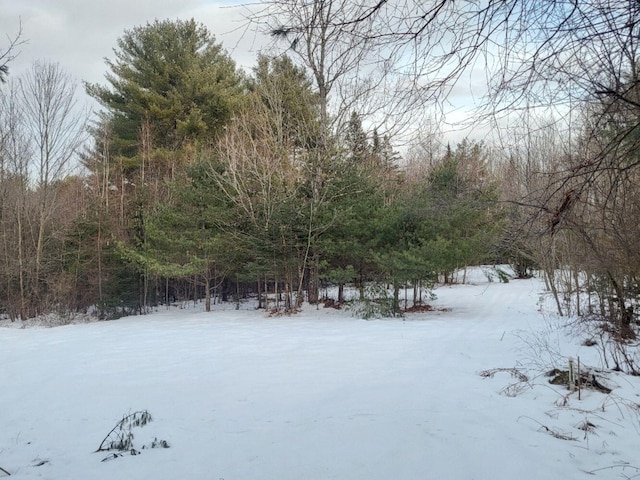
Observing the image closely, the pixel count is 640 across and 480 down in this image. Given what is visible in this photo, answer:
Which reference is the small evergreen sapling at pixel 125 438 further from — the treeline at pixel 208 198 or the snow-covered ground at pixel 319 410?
the treeline at pixel 208 198

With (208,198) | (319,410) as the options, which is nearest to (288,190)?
(208,198)

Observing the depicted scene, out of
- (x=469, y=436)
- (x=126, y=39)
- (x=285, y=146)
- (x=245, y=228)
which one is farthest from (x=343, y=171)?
(x=126, y=39)

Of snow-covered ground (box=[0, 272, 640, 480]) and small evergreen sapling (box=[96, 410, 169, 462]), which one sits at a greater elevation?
small evergreen sapling (box=[96, 410, 169, 462])

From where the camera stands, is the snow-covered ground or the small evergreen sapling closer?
the snow-covered ground

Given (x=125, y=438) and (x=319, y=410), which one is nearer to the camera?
(x=125, y=438)

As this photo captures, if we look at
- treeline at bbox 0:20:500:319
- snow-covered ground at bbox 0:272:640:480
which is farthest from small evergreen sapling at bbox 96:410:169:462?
treeline at bbox 0:20:500:319

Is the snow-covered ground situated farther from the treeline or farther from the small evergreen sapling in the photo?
the treeline

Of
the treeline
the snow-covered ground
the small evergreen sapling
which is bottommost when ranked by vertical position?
the snow-covered ground

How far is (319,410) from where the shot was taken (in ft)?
12.2

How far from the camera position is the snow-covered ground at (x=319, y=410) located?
8.80 ft

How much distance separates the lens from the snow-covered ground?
268 cm

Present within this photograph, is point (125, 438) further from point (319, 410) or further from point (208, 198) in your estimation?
point (208, 198)

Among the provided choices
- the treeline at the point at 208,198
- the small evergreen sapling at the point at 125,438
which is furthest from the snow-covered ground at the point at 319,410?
the treeline at the point at 208,198

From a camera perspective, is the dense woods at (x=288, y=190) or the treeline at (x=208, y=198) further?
the treeline at (x=208, y=198)
